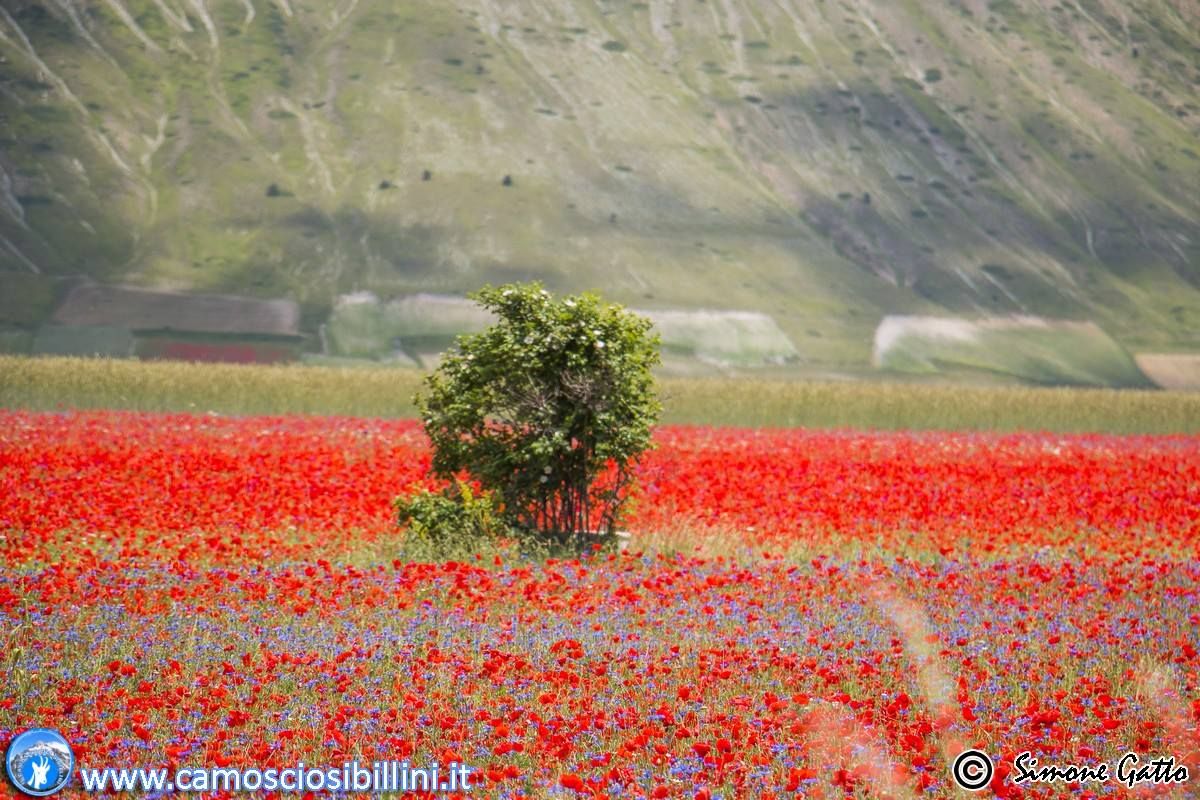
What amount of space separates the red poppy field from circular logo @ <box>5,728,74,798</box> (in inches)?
6.0

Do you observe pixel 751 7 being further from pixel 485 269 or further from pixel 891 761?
pixel 891 761

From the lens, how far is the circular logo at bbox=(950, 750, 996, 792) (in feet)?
Answer: 28.1

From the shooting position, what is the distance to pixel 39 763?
8297 mm

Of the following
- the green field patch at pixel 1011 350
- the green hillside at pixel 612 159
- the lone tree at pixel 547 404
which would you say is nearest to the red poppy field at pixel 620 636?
the lone tree at pixel 547 404

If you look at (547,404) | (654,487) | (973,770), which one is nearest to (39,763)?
(973,770)

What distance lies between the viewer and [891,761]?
8.85m

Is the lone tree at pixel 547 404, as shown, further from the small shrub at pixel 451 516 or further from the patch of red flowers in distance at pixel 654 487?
the patch of red flowers in distance at pixel 654 487

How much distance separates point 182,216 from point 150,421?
107 metres

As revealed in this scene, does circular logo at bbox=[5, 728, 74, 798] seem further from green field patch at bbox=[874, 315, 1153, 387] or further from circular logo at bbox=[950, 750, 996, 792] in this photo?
green field patch at bbox=[874, 315, 1153, 387]

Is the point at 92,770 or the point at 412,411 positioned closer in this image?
the point at 92,770

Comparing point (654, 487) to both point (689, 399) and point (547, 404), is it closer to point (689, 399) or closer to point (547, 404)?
point (547, 404)

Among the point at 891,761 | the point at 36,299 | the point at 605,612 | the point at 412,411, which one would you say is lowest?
the point at 36,299

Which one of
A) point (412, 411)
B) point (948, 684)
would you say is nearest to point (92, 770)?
point (948, 684)

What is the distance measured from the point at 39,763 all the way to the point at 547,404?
9230 millimetres
